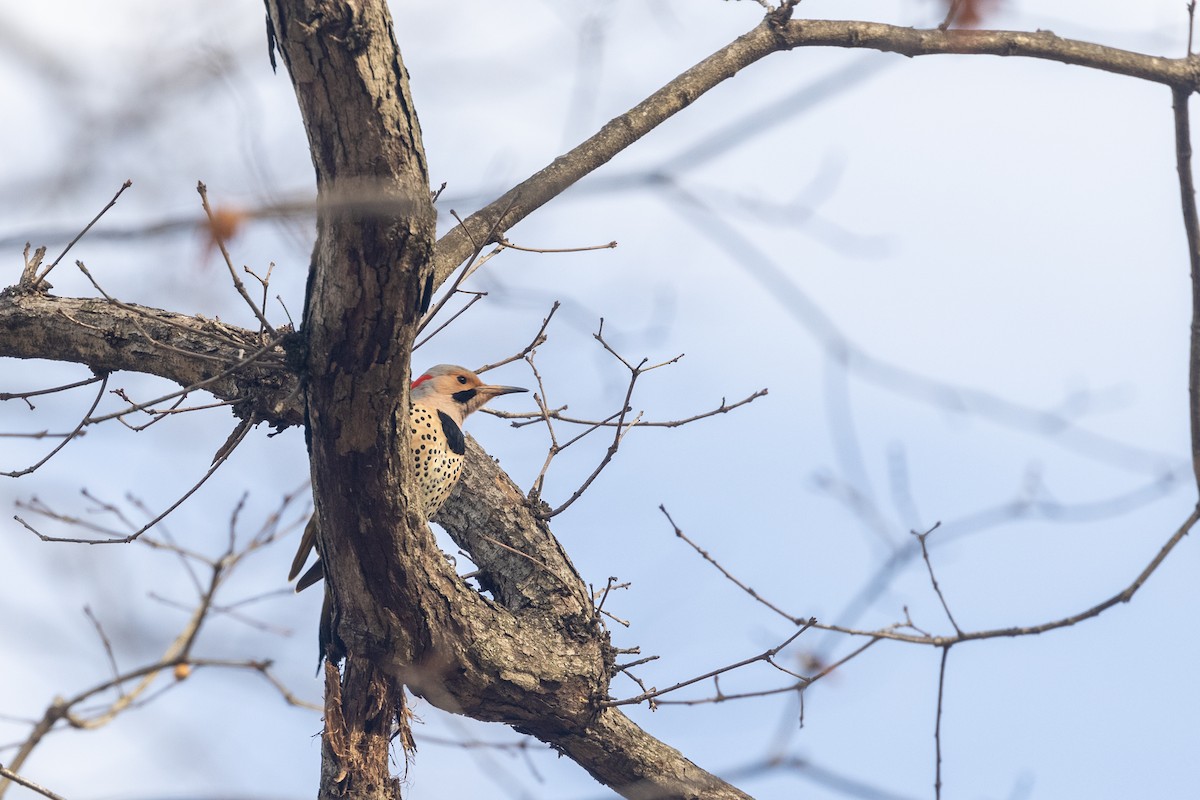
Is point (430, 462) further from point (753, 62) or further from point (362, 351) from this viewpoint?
point (753, 62)

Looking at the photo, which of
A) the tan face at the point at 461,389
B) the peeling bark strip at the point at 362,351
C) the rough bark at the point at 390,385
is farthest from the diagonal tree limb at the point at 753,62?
the tan face at the point at 461,389

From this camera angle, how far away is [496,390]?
5.79m

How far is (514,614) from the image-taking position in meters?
4.60

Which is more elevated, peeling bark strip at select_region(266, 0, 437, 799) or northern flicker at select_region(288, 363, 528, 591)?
northern flicker at select_region(288, 363, 528, 591)

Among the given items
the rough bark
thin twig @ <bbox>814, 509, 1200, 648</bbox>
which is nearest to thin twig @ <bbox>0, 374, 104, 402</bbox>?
the rough bark

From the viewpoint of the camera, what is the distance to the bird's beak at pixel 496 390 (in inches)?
227

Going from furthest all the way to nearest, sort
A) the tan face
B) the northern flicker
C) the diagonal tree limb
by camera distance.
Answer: the tan face < the northern flicker < the diagonal tree limb

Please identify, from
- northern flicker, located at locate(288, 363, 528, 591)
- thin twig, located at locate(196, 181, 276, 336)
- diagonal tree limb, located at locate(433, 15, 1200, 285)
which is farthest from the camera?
northern flicker, located at locate(288, 363, 528, 591)

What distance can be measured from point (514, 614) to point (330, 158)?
249 centimetres

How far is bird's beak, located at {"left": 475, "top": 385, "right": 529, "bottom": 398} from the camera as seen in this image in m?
5.76

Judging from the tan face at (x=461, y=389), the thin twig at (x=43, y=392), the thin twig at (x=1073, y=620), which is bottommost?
the thin twig at (x=1073, y=620)

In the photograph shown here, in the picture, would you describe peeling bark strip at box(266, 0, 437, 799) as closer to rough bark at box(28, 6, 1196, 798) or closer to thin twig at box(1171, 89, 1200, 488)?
rough bark at box(28, 6, 1196, 798)

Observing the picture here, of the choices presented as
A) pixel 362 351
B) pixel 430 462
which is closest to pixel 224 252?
pixel 362 351

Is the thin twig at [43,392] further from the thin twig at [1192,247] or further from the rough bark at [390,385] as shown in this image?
the thin twig at [1192,247]
